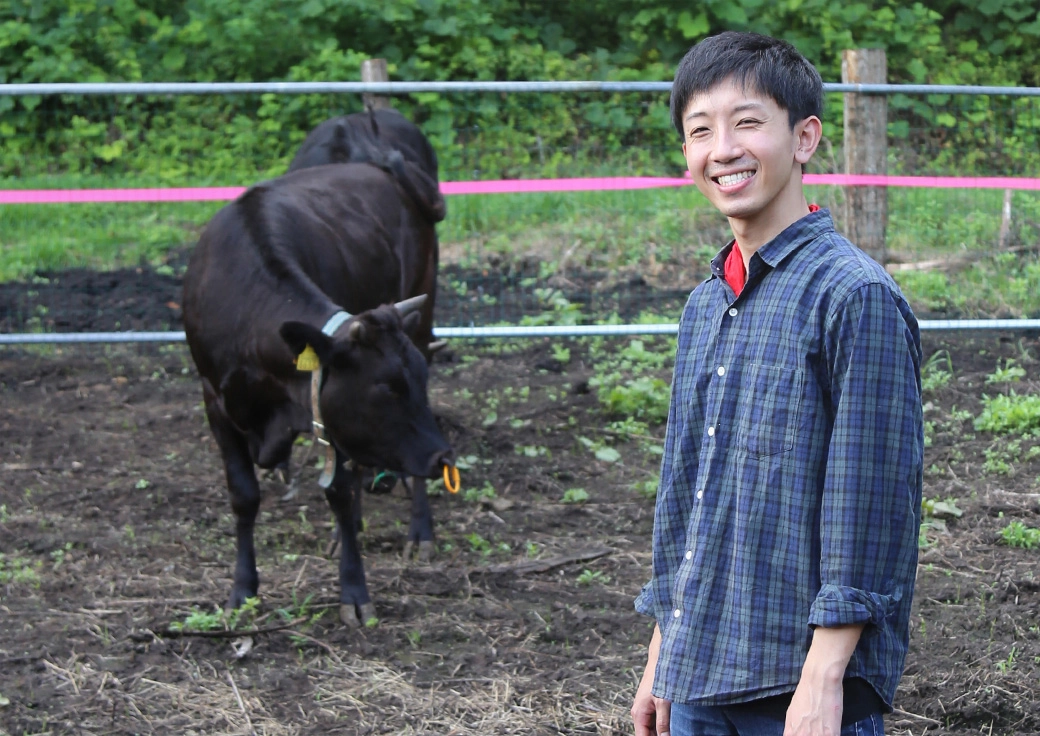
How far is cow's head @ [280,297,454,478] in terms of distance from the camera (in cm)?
466

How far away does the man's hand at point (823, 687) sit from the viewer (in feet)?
5.84

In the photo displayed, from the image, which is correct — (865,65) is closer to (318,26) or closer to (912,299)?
(912,299)

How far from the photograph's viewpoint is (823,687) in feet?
5.85

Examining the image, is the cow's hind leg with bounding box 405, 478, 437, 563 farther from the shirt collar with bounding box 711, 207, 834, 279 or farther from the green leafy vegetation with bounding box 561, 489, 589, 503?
the shirt collar with bounding box 711, 207, 834, 279

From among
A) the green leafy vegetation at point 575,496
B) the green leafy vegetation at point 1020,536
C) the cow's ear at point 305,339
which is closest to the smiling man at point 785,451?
the cow's ear at point 305,339

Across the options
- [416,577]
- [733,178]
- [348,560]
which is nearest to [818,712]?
[733,178]

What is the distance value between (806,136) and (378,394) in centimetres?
286

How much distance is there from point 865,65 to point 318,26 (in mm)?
7318

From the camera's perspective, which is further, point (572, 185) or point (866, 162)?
point (572, 185)

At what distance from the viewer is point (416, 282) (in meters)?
6.93

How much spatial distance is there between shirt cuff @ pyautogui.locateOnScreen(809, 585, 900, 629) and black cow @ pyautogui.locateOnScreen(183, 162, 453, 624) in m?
2.98

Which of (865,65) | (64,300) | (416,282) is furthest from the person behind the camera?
(64,300)

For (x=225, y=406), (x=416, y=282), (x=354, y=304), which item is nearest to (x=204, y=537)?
(x=225, y=406)

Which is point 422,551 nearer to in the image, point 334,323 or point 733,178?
point 334,323
